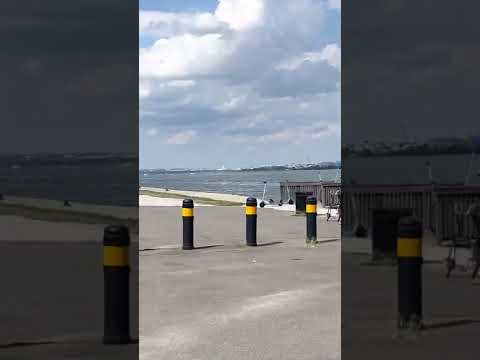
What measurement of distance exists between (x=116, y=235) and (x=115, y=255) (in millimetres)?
170

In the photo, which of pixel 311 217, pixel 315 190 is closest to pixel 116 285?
pixel 311 217

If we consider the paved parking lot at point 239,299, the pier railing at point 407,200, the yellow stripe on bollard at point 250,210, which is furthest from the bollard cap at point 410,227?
the yellow stripe on bollard at point 250,210

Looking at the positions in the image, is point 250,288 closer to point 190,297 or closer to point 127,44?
point 190,297

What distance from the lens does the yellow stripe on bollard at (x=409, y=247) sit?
7.23 meters

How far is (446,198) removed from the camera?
7.38m

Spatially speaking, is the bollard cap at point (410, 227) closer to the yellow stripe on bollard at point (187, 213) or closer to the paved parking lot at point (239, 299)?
the paved parking lot at point (239, 299)

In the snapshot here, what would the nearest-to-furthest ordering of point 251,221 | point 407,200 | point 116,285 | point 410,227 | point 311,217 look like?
point 116,285
point 410,227
point 407,200
point 251,221
point 311,217

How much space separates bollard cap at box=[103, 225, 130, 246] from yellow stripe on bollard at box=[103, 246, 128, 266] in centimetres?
4

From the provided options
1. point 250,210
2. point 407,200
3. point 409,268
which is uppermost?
point 407,200

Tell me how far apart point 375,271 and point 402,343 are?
44.4 inches

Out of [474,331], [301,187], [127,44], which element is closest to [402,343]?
[474,331]

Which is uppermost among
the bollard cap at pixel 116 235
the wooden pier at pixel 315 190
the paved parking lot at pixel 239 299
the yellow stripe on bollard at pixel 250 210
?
the wooden pier at pixel 315 190

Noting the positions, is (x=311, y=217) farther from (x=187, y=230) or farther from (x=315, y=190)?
(x=315, y=190)

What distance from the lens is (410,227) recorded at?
23.7 feet
